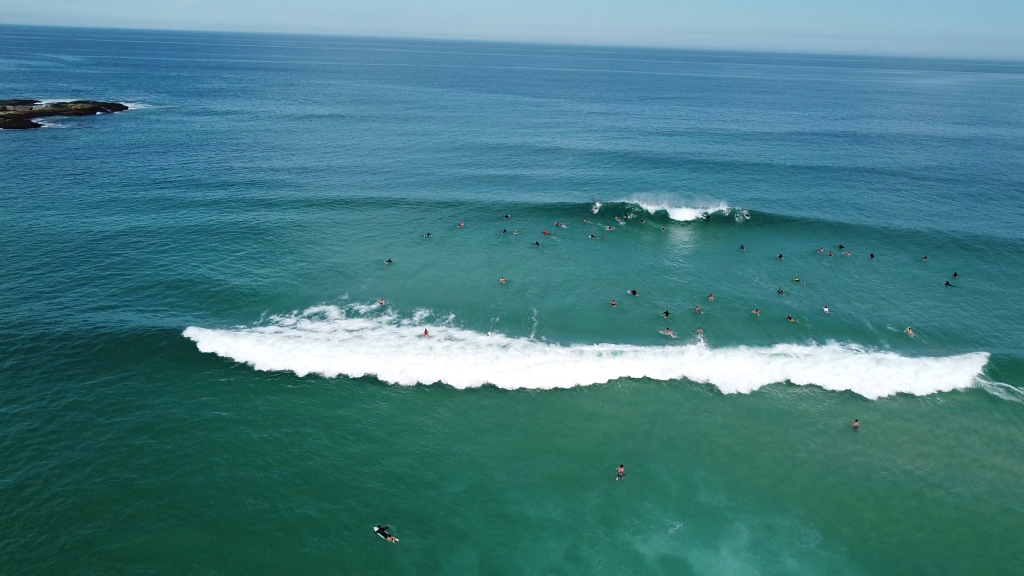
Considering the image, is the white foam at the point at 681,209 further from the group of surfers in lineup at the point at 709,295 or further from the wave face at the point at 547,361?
the wave face at the point at 547,361

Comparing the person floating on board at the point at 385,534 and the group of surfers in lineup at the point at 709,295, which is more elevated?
the group of surfers in lineup at the point at 709,295

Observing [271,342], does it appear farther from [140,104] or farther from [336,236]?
[140,104]

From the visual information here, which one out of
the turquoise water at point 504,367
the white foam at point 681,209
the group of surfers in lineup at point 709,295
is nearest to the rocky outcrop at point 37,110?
the turquoise water at point 504,367

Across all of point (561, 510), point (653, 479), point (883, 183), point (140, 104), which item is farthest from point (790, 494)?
point (140, 104)

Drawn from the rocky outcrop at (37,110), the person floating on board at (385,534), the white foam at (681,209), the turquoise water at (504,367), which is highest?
the rocky outcrop at (37,110)

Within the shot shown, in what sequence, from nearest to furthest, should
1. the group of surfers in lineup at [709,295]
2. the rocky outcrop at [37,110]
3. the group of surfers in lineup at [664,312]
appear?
1. the group of surfers in lineup at [664,312]
2. the group of surfers in lineup at [709,295]
3. the rocky outcrop at [37,110]

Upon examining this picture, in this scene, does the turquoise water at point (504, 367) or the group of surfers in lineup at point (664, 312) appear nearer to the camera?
the group of surfers in lineup at point (664, 312)
